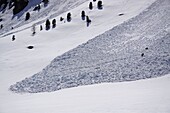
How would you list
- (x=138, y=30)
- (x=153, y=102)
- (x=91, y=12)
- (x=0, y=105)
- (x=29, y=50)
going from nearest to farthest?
(x=153, y=102) < (x=0, y=105) < (x=138, y=30) < (x=29, y=50) < (x=91, y=12)

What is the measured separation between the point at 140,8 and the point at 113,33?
8794 millimetres

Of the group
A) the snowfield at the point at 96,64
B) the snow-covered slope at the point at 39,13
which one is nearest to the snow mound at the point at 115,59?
the snowfield at the point at 96,64

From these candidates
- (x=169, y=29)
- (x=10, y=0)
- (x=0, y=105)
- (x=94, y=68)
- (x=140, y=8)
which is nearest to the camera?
(x=0, y=105)

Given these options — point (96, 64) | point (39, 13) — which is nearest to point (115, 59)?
point (96, 64)

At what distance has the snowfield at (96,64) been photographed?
1147cm

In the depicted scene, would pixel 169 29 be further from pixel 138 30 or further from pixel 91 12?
pixel 91 12

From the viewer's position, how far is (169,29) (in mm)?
24219

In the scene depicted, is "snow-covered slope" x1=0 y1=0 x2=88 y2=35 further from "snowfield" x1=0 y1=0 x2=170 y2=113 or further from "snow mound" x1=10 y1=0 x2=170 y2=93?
"snow mound" x1=10 y1=0 x2=170 y2=93

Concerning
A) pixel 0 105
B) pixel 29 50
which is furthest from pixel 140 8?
pixel 0 105

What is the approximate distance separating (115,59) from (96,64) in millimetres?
1821

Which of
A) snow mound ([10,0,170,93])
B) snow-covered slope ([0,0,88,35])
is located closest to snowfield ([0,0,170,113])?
snow mound ([10,0,170,93])

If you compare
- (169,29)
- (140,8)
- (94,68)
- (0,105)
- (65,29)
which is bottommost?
(0,105)

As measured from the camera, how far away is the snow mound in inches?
717

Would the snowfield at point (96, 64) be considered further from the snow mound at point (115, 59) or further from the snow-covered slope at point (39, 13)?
the snow-covered slope at point (39, 13)
